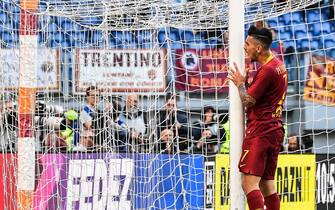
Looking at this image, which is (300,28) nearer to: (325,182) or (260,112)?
(325,182)

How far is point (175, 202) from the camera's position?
313 inches

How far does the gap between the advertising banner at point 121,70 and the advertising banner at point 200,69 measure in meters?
0.40

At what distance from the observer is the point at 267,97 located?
5637 mm

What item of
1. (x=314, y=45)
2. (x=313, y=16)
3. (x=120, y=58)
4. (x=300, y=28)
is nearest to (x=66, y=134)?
(x=120, y=58)

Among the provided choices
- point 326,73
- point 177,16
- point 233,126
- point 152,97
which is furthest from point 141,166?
point 326,73

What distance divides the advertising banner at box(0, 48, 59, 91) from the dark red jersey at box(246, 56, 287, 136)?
2386 mm

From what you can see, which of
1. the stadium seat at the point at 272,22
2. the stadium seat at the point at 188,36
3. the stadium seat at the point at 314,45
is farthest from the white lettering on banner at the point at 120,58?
the stadium seat at the point at 314,45

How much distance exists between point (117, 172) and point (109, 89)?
1.09 m

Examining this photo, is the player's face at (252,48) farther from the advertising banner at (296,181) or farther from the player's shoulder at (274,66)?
the advertising banner at (296,181)

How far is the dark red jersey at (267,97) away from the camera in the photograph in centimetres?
552

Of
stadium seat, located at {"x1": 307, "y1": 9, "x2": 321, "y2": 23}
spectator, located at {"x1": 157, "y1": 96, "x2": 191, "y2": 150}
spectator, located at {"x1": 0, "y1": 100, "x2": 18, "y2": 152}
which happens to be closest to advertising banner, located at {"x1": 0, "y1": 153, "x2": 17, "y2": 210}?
spectator, located at {"x1": 0, "y1": 100, "x2": 18, "y2": 152}

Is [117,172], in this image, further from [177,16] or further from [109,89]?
[177,16]

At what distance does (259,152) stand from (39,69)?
383 cm

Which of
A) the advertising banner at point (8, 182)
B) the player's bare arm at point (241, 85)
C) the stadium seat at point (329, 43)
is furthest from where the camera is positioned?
the stadium seat at point (329, 43)
